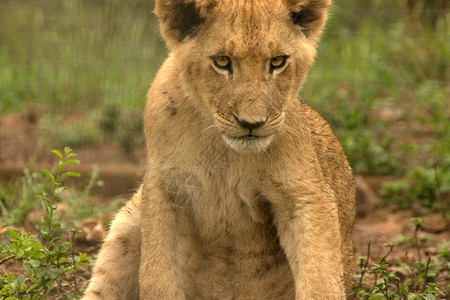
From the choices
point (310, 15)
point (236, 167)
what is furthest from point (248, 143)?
point (310, 15)

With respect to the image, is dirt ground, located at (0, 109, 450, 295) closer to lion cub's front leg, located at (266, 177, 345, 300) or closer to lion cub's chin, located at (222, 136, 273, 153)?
lion cub's front leg, located at (266, 177, 345, 300)

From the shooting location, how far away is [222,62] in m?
3.96

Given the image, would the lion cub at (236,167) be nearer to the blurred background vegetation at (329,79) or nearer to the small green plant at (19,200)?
the small green plant at (19,200)

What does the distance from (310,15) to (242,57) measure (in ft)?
2.09

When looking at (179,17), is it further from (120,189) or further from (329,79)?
(329,79)

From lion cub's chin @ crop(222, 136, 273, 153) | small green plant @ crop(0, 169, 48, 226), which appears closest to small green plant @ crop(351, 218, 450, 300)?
lion cub's chin @ crop(222, 136, 273, 153)

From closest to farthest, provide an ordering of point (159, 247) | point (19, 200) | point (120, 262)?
point (159, 247) < point (120, 262) < point (19, 200)

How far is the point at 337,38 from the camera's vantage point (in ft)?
29.9

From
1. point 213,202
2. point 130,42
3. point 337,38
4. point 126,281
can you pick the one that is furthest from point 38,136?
point 213,202

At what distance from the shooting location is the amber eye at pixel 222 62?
3.94 metres

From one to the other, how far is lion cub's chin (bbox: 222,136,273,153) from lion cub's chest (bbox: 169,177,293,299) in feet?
1.08

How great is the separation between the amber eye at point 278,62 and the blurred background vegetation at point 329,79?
3777mm

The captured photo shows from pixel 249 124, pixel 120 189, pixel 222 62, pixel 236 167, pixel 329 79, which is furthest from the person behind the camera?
pixel 329 79

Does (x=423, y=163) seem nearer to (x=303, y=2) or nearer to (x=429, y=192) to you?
(x=429, y=192)
